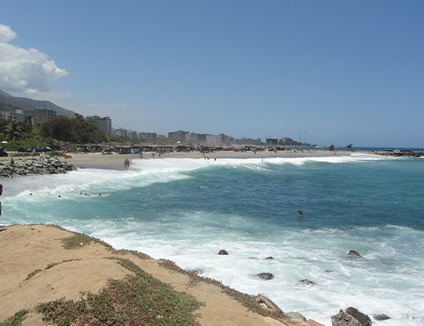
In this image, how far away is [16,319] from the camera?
20.3 ft

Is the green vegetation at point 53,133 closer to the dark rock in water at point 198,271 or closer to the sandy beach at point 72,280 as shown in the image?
the sandy beach at point 72,280

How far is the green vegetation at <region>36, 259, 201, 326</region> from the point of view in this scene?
6.14 metres

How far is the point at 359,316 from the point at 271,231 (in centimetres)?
1011

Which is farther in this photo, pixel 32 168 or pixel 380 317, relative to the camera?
pixel 32 168

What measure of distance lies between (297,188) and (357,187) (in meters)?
7.81

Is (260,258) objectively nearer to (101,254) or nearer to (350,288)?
(350,288)

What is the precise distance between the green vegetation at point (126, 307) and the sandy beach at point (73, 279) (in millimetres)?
208

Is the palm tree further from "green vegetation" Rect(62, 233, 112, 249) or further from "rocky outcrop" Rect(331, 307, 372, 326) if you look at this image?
"rocky outcrop" Rect(331, 307, 372, 326)

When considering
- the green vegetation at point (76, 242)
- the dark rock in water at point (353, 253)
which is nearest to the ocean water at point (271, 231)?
the dark rock in water at point (353, 253)

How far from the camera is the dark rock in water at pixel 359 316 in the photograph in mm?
9625

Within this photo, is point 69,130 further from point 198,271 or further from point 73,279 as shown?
point 73,279

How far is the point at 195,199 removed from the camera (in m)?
30.0

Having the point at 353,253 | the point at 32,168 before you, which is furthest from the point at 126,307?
the point at 32,168

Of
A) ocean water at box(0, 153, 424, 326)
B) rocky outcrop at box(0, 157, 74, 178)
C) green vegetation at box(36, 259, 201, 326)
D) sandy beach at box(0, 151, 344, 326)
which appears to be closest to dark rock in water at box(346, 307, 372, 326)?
ocean water at box(0, 153, 424, 326)
